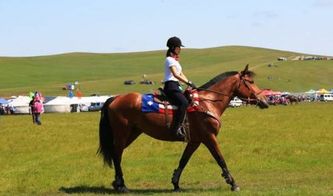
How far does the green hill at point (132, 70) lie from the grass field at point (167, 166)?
97608 mm

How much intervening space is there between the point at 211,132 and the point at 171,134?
3.02 feet

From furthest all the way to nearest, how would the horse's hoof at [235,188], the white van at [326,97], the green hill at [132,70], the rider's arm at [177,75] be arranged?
1. the green hill at [132,70]
2. the white van at [326,97]
3. the rider's arm at [177,75]
4. the horse's hoof at [235,188]

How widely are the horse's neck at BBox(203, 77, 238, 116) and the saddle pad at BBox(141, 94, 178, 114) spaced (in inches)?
35.1

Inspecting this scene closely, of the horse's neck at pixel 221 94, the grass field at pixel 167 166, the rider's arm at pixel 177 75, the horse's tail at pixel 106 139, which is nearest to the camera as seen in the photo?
the rider's arm at pixel 177 75

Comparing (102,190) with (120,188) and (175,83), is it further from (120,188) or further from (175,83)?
(175,83)

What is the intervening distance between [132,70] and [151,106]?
511 feet

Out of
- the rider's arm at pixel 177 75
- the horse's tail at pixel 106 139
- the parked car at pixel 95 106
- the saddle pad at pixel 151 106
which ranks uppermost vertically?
the rider's arm at pixel 177 75

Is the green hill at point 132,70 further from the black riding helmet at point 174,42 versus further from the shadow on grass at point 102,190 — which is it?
the black riding helmet at point 174,42

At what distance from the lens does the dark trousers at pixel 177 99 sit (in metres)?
13.4

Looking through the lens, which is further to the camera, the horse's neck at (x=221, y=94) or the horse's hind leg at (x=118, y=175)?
the horse's neck at (x=221, y=94)

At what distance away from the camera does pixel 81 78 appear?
505ft

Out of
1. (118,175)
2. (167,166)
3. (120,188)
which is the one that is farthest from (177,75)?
(167,166)

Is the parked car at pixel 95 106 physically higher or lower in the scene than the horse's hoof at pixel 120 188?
lower

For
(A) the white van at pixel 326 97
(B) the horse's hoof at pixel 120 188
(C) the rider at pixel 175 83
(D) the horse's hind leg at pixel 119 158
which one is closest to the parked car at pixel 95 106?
(A) the white van at pixel 326 97
